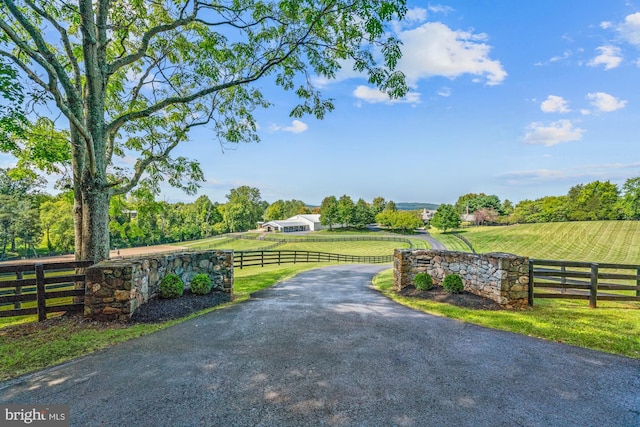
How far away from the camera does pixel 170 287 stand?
661 cm

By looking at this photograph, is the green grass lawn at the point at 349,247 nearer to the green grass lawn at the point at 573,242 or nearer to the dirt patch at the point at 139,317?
the green grass lawn at the point at 573,242

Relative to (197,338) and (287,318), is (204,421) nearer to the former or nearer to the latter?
(197,338)

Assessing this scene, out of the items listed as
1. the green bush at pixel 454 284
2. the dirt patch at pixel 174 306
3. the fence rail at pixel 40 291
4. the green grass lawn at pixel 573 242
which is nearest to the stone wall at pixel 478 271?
the green bush at pixel 454 284

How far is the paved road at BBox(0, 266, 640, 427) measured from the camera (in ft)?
9.14

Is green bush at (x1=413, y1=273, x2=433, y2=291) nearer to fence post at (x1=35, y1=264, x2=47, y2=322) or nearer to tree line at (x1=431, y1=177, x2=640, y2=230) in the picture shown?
fence post at (x1=35, y1=264, x2=47, y2=322)

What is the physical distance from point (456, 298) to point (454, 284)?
0.43m

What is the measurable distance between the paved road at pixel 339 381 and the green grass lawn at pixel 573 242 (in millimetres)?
33000

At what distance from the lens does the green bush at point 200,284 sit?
7258mm

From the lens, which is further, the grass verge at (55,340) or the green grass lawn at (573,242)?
the green grass lawn at (573,242)

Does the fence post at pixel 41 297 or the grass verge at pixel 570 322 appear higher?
the fence post at pixel 41 297

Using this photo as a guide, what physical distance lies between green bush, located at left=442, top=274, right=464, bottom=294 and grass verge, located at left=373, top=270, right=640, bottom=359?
715mm

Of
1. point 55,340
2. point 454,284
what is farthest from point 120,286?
point 454,284

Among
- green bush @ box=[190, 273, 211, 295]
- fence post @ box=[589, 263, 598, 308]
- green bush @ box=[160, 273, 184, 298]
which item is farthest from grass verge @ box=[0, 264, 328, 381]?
fence post @ box=[589, 263, 598, 308]
